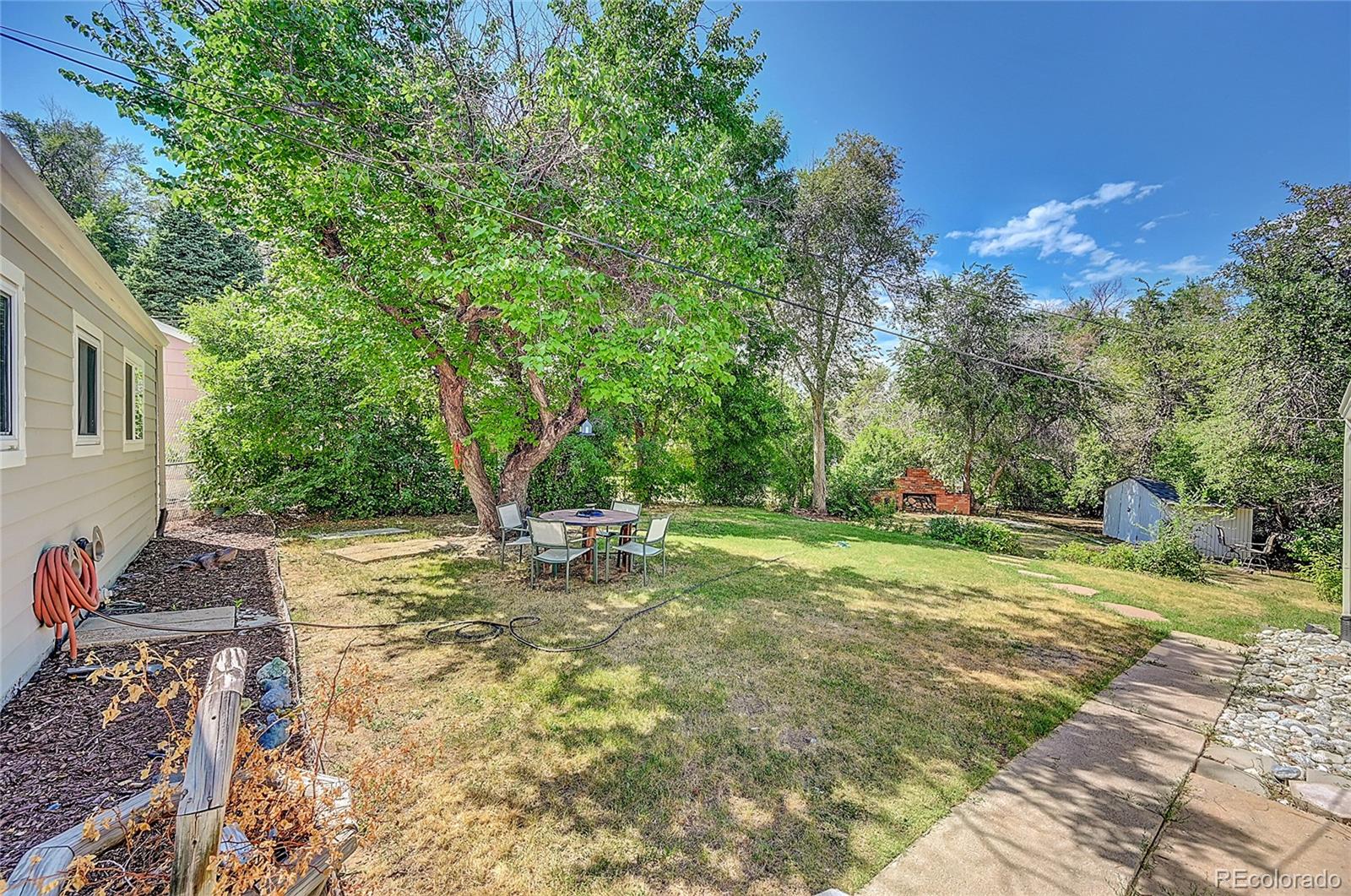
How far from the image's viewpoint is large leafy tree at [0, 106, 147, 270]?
20.2 metres

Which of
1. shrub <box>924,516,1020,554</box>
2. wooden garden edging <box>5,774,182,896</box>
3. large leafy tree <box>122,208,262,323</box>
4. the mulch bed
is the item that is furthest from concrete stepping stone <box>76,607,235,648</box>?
large leafy tree <box>122,208,262,323</box>

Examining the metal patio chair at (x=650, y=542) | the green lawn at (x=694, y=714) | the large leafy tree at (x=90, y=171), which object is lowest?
the green lawn at (x=694, y=714)

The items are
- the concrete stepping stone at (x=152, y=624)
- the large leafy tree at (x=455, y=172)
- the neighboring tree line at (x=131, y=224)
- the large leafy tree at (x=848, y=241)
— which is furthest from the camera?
the neighboring tree line at (x=131, y=224)

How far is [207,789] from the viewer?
57.4 inches

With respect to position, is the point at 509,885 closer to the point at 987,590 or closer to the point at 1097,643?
the point at 1097,643

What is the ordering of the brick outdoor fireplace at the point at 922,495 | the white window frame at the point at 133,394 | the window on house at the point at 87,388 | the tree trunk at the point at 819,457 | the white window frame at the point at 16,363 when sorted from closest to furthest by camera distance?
the white window frame at the point at 16,363 < the window on house at the point at 87,388 < the white window frame at the point at 133,394 < the tree trunk at the point at 819,457 < the brick outdoor fireplace at the point at 922,495

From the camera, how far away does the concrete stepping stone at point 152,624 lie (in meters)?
3.89

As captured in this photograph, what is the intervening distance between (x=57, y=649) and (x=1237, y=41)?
1466 cm

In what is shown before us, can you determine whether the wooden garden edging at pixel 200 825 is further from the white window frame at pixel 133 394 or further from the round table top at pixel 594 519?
the white window frame at pixel 133 394

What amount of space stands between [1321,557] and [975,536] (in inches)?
210

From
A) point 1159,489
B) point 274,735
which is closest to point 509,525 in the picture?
point 274,735

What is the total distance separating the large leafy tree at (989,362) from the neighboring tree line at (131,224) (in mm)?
23588

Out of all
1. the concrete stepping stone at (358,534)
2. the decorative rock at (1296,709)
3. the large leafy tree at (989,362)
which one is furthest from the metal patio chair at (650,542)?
the large leafy tree at (989,362)

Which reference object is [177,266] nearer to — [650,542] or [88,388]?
[88,388]
